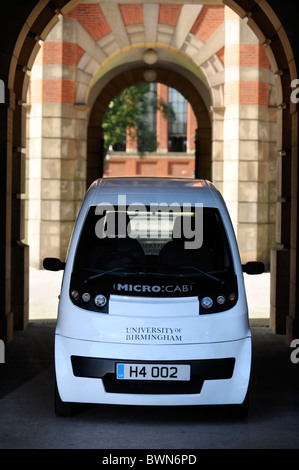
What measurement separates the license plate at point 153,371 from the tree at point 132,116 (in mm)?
34693

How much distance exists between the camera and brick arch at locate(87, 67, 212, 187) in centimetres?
2432

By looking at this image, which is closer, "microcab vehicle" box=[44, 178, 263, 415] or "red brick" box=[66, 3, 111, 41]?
"microcab vehicle" box=[44, 178, 263, 415]

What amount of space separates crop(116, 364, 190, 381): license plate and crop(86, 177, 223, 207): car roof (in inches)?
52.3

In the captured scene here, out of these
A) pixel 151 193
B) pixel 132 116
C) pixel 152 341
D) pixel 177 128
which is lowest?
pixel 152 341

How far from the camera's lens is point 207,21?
64.2 feet

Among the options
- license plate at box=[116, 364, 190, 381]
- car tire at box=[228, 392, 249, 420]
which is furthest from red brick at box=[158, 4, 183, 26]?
license plate at box=[116, 364, 190, 381]

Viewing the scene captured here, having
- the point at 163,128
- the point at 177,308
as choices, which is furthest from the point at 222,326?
the point at 163,128

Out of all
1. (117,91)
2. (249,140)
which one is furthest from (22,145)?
(117,91)

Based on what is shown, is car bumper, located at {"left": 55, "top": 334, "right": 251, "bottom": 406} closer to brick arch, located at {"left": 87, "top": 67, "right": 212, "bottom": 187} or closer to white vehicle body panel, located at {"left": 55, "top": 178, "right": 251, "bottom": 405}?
white vehicle body panel, located at {"left": 55, "top": 178, "right": 251, "bottom": 405}

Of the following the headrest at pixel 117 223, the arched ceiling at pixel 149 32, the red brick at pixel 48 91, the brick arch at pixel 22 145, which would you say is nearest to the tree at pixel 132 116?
the arched ceiling at pixel 149 32

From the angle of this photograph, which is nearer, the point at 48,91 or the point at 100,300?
the point at 100,300

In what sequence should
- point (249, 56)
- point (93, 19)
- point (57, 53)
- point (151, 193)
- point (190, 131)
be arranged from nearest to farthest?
point (151, 193), point (249, 56), point (57, 53), point (93, 19), point (190, 131)

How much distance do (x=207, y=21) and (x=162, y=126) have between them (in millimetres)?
37995

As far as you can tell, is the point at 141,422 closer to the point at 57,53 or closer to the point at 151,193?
the point at 151,193
